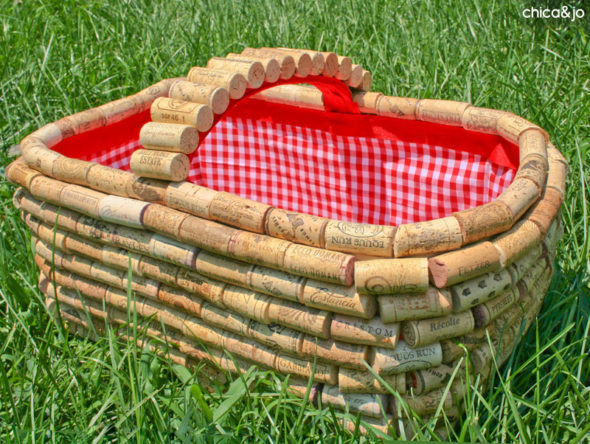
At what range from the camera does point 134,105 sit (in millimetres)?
1585

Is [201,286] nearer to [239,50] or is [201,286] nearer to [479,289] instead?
[479,289]

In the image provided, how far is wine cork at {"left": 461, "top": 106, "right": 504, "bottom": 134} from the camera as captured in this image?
142cm

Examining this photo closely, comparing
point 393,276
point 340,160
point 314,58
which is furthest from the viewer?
point 340,160

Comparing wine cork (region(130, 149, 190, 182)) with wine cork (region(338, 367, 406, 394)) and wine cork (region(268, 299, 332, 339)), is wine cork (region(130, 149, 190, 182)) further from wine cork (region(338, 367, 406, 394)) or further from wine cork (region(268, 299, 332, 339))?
wine cork (region(338, 367, 406, 394))

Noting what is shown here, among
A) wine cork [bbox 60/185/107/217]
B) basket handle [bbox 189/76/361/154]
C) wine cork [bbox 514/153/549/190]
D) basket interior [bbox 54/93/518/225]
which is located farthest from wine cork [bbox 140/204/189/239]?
wine cork [bbox 514/153/549/190]

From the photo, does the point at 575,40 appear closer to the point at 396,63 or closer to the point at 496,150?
the point at 396,63

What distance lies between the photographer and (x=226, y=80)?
1217 mm

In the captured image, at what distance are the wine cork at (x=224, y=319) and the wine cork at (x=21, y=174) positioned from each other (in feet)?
1.39

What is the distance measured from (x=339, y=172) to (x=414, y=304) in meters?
0.79

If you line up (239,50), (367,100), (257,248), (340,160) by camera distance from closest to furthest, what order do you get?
(257,248)
(367,100)
(340,160)
(239,50)

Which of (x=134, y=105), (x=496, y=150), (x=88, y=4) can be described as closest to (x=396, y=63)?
(x=496, y=150)

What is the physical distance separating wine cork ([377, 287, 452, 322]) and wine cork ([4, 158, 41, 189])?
0.72m

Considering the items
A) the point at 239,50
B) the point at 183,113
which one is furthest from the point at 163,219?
the point at 239,50

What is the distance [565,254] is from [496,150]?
0.93ft
